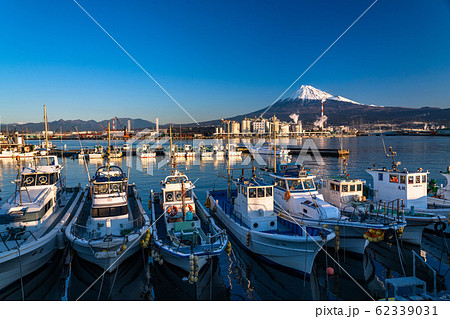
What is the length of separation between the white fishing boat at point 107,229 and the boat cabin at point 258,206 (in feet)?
15.5

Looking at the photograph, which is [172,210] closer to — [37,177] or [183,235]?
[183,235]

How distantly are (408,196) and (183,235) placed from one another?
13087 mm

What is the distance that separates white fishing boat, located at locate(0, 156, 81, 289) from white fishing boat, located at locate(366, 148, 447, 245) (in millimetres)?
16106

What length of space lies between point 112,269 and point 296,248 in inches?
292

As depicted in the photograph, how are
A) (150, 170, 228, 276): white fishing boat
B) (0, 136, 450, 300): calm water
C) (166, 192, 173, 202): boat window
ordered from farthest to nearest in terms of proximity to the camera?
(166, 192, 173, 202): boat window < (150, 170, 228, 276): white fishing boat < (0, 136, 450, 300): calm water

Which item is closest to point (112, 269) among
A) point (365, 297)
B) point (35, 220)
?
point (35, 220)

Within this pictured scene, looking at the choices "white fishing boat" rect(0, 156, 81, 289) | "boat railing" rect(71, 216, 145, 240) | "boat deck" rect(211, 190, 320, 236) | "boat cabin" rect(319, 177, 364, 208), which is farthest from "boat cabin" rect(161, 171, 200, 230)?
"boat cabin" rect(319, 177, 364, 208)

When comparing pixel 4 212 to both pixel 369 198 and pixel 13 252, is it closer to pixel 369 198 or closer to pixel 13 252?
pixel 13 252

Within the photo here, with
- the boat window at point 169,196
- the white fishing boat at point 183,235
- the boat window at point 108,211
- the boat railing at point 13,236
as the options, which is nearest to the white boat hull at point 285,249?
the white fishing boat at point 183,235

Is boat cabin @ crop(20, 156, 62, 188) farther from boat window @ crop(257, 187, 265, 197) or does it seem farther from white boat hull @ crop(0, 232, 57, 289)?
boat window @ crop(257, 187, 265, 197)

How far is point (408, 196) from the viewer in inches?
674

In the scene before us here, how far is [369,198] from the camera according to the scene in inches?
754

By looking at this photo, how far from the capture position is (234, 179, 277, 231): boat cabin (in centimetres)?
1405

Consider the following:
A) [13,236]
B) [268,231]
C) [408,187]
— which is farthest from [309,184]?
[13,236]
